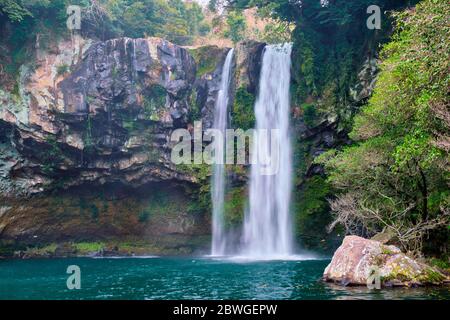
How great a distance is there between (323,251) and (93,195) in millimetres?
16350

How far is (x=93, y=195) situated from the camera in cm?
3272

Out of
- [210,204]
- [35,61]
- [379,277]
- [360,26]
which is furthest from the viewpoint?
[210,204]

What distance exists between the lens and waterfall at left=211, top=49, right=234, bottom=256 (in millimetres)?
30984

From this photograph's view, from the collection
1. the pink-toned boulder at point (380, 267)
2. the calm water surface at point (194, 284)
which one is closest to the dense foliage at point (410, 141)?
the pink-toned boulder at point (380, 267)

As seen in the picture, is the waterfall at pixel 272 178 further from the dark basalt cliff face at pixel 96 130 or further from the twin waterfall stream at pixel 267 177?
the dark basalt cliff face at pixel 96 130

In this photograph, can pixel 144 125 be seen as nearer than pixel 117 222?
Yes

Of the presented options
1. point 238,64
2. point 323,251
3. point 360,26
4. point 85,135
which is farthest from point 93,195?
point 360,26

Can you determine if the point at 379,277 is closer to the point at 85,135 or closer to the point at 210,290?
the point at 210,290

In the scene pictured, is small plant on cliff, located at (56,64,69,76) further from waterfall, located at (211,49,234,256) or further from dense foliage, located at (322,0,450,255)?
dense foliage, located at (322,0,450,255)

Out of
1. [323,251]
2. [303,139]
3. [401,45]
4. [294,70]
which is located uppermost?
[294,70]

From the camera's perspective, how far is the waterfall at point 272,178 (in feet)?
94.8

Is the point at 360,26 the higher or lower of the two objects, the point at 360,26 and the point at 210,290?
the higher

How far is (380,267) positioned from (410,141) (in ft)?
12.9

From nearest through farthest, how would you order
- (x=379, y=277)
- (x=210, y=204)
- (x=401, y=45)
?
(x=379, y=277) < (x=401, y=45) < (x=210, y=204)
